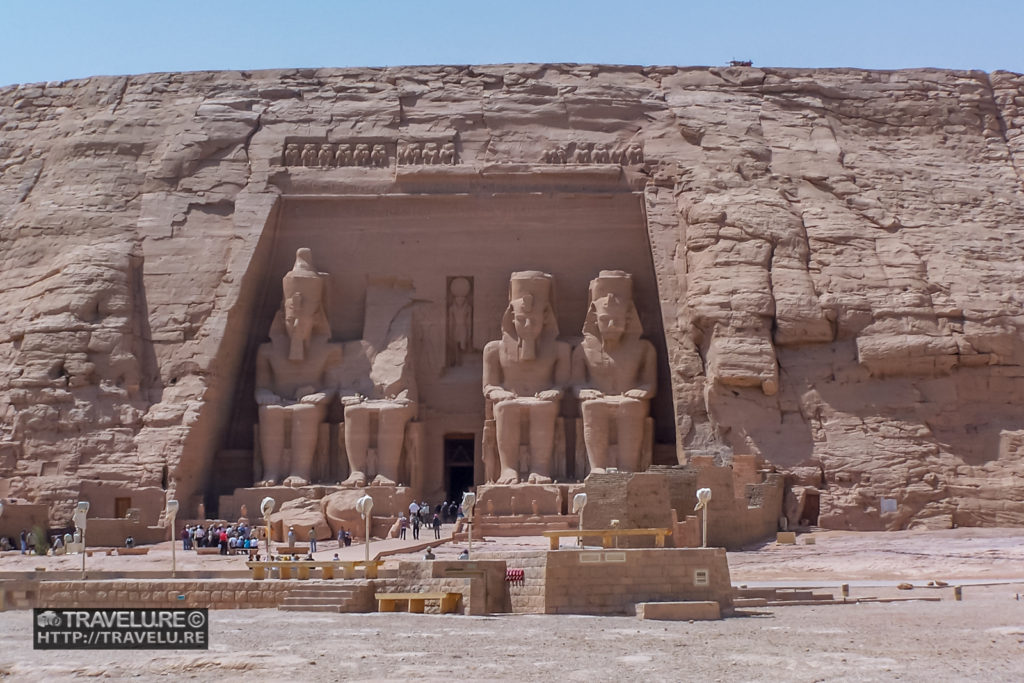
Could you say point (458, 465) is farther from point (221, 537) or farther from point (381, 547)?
point (221, 537)

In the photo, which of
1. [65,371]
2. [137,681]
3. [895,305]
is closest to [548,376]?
[895,305]

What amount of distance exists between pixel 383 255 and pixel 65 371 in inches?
253

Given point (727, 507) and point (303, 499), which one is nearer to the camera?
point (727, 507)

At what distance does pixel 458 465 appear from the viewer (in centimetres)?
3042

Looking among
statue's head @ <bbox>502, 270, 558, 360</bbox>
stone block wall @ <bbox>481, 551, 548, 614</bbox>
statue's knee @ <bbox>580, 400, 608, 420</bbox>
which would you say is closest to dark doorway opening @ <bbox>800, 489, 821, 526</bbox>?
statue's knee @ <bbox>580, 400, 608, 420</bbox>

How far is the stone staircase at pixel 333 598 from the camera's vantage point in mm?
17000

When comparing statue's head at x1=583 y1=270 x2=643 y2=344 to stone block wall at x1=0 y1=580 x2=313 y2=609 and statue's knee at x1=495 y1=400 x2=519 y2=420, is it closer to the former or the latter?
statue's knee at x1=495 y1=400 x2=519 y2=420

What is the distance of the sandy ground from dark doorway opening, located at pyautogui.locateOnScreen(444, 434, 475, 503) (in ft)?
43.0

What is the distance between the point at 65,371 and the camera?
91.2 feet

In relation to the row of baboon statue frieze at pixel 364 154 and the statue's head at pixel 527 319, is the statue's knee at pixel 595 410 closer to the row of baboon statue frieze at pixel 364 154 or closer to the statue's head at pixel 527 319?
the statue's head at pixel 527 319

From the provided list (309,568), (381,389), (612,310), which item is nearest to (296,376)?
(381,389)

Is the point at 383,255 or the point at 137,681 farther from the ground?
the point at 383,255

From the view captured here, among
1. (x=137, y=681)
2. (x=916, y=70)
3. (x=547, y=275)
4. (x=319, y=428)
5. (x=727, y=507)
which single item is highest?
(x=916, y=70)

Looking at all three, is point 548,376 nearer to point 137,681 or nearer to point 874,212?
point 874,212
